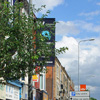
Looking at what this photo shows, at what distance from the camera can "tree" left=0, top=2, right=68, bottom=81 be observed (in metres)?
13.7

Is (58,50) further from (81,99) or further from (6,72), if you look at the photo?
(81,99)

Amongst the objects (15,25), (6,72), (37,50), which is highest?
(15,25)

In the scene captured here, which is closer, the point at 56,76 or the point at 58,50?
the point at 58,50

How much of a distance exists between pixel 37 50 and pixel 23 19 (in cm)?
149

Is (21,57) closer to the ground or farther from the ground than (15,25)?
closer to the ground

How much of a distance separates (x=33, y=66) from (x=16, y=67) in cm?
86

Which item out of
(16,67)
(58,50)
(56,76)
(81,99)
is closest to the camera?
(16,67)

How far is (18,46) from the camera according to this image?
44.9 ft

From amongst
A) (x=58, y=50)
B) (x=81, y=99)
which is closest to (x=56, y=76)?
(x=81, y=99)

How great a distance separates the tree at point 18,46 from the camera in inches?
541

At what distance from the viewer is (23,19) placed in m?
14.5

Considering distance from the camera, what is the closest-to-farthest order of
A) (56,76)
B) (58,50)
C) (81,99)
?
(58,50) < (81,99) < (56,76)

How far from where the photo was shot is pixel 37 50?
1420 cm

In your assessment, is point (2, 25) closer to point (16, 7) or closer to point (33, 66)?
point (16, 7)
